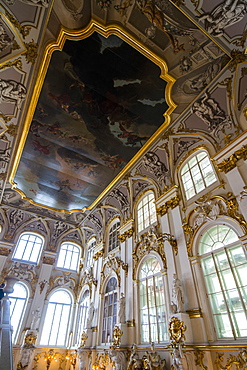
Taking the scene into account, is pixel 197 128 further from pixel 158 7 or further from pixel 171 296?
pixel 171 296

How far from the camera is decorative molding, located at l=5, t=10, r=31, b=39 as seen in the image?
21.2 ft

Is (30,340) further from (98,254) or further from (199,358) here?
(199,358)

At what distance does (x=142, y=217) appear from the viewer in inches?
467

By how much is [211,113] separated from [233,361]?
803cm

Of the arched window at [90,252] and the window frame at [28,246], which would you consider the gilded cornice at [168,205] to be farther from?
the window frame at [28,246]

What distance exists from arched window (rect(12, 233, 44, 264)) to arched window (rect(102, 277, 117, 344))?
6.32 m

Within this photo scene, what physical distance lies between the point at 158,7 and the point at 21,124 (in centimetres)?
714

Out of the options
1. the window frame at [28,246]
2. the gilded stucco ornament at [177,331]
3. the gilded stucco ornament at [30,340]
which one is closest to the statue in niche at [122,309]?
the gilded stucco ornament at [177,331]

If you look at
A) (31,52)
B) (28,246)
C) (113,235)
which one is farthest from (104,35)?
(28,246)

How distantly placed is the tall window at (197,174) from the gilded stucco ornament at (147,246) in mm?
2304

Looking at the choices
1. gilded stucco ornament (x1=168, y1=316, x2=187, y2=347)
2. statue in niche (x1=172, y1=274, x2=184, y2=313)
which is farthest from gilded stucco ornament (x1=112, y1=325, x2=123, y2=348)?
statue in niche (x1=172, y1=274, x2=184, y2=313)

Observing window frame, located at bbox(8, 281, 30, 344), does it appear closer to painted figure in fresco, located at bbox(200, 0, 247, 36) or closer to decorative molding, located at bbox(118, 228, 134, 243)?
decorative molding, located at bbox(118, 228, 134, 243)

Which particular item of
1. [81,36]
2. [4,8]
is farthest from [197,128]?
[4,8]

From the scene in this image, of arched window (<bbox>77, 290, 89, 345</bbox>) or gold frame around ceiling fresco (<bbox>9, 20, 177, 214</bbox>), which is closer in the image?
gold frame around ceiling fresco (<bbox>9, 20, 177, 214</bbox>)
